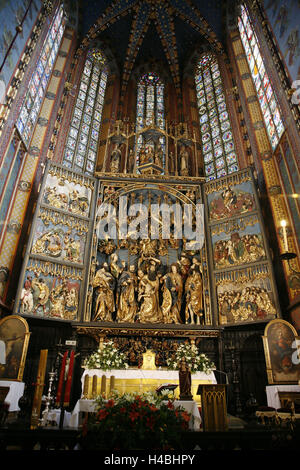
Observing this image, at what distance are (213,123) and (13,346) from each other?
1427cm

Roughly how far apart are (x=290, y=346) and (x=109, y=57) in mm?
19410

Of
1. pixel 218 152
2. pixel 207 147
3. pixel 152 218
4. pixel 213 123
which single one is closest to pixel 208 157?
pixel 218 152

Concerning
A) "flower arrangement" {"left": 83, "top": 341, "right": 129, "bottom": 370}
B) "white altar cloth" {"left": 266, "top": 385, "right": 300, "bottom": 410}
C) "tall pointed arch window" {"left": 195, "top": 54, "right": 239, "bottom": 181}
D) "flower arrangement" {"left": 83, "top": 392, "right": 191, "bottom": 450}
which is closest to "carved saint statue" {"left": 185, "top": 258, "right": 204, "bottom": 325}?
"flower arrangement" {"left": 83, "top": 341, "right": 129, "bottom": 370}

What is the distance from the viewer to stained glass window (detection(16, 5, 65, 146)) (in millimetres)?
12547

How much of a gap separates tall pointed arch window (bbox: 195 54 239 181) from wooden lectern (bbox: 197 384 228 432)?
1141 cm

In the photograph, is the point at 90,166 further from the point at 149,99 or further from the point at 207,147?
the point at 149,99

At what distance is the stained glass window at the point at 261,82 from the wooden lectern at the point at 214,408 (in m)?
9.55

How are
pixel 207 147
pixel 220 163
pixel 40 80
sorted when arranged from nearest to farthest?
pixel 40 80 < pixel 220 163 < pixel 207 147

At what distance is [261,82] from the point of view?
14.3m

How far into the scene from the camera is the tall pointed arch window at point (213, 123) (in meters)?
15.8

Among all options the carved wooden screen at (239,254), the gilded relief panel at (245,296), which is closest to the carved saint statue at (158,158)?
the carved wooden screen at (239,254)

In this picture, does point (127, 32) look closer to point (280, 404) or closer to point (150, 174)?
point (150, 174)

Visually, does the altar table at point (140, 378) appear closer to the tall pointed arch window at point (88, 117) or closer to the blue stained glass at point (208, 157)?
the tall pointed arch window at point (88, 117)

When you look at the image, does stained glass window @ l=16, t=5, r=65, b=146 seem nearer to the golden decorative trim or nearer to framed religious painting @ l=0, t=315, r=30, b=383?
framed religious painting @ l=0, t=315, r=30, b=383
